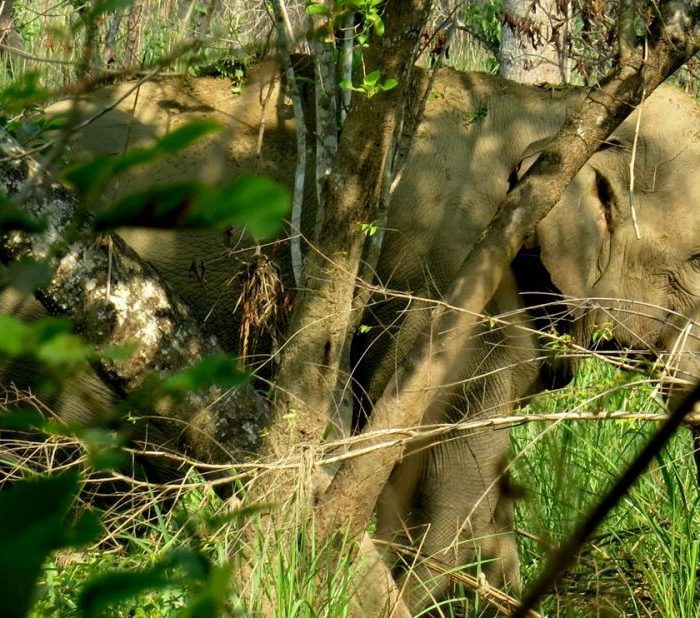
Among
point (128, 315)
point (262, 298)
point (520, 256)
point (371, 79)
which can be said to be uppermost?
point (371, 79)

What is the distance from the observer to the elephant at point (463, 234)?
16.7 ft

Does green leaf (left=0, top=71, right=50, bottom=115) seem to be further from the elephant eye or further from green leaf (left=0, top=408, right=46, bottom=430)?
the elephant eye

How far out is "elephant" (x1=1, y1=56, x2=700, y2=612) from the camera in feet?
16.7

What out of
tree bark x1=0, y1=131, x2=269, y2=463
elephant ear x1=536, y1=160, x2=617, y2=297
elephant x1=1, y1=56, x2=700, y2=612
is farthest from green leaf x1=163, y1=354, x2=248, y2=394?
elephant ear x1=536, y1=160, x2=617, y2=297

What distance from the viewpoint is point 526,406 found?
18.2 feet

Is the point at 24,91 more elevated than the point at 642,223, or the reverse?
the point at 24,91

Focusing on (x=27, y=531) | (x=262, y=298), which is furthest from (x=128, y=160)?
(x=262, y=298)

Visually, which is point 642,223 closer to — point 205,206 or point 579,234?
point 579,234

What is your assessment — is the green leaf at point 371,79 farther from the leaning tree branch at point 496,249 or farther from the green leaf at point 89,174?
the green leaf at point 89,174

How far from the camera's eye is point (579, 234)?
16.9 ft

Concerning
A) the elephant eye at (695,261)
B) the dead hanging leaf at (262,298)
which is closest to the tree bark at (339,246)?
the dead hanging leaf at (262,298)

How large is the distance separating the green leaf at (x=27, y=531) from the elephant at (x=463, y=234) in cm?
436

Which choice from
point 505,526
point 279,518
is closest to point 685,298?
point 505,526

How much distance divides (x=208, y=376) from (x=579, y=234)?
456cm
